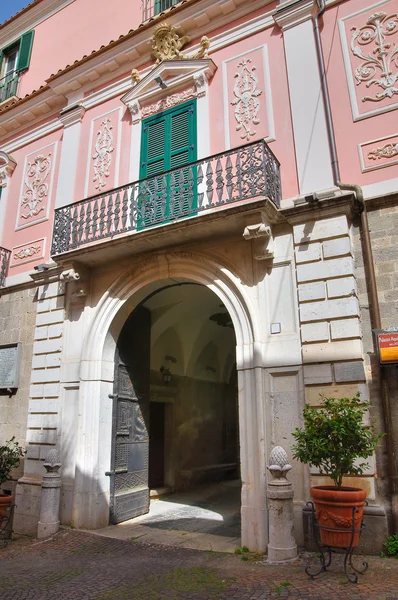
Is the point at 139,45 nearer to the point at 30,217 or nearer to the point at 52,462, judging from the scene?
the point at 30,217

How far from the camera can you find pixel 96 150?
30.8 ft

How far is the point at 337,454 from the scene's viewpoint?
177 inches

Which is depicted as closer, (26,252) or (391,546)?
Answer: (391,546)

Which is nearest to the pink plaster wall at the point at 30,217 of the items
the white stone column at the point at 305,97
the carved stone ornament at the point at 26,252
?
the carved stone ornament at the point at 26,252

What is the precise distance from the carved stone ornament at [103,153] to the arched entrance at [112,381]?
2479 millimetres

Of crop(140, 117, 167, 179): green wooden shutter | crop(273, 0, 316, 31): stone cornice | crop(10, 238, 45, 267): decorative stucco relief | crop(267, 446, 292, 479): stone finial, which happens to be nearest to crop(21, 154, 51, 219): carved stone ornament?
crop(10, 238, 45, 267): decorative stucco relief

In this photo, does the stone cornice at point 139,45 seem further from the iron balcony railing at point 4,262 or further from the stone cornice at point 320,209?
the stone cornice at point 320,209

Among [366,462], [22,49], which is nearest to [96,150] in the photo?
[22,49]

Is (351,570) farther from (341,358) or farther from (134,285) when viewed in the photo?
(134,285)

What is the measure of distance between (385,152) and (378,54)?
1667 mm

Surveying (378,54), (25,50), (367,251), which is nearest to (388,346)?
(367,251)

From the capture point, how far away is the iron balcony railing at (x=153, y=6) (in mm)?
9658

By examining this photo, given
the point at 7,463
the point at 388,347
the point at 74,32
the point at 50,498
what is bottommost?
the point at 50,498

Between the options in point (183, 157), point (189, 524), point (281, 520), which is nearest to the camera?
point (281, 520)
